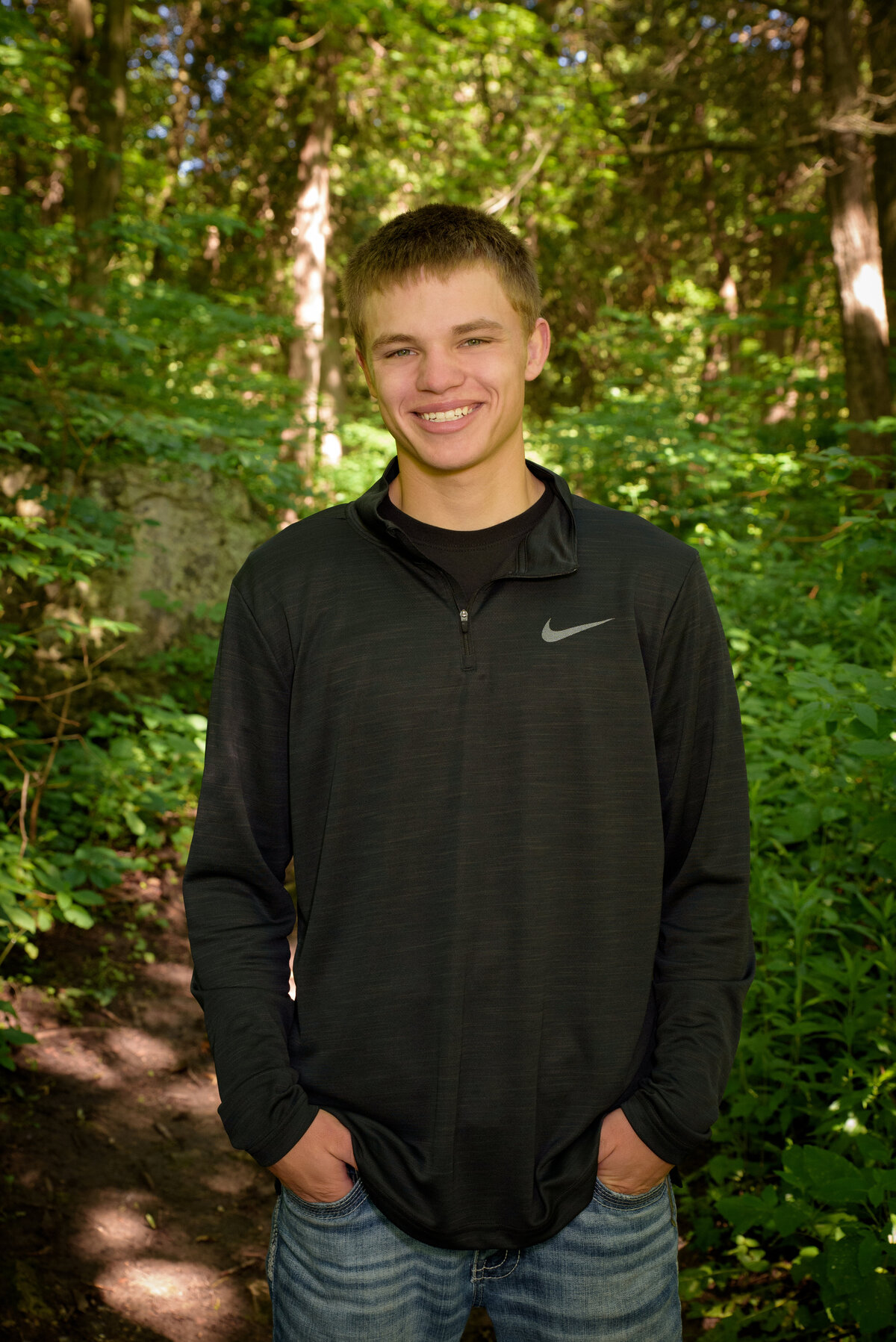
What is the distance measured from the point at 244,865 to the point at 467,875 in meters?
0.43

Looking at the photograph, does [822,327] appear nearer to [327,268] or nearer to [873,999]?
[327,268]

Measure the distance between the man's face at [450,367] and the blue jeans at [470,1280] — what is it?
1352 mm

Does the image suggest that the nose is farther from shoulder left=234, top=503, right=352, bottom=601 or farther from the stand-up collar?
shoulder left=234, top=503, right=352, bottom=601

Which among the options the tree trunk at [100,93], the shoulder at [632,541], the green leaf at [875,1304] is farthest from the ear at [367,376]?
the tree trunk at [100,93]

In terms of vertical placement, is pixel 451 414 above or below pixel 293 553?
above

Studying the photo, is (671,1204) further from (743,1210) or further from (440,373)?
(440,373)

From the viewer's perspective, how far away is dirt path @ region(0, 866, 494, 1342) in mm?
2881

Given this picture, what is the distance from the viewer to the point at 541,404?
60.6 ft

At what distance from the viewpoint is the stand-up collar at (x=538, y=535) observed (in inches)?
69.1

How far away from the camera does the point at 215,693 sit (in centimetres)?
180

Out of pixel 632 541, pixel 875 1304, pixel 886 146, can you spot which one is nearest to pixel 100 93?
pixel 886 146

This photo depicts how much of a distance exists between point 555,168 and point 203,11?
19.2 feet

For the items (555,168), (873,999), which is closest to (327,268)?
(555,168)

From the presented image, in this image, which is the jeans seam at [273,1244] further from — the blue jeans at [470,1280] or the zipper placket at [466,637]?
the zipper placket at [466,637]
